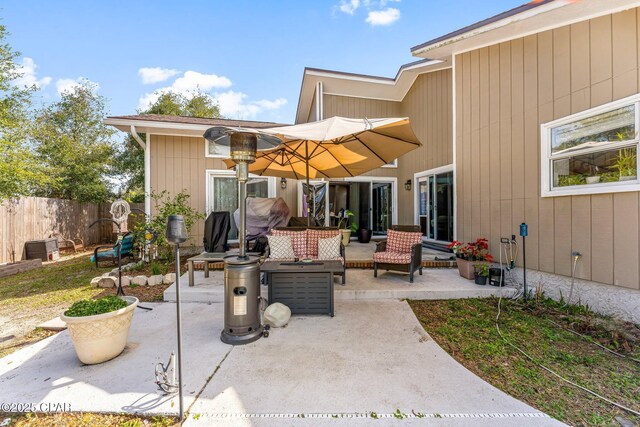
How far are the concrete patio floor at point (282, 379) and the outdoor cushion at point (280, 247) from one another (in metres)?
1.73

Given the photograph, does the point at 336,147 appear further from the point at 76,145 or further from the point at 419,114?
the point at 76,145

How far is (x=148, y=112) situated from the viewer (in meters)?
16.7

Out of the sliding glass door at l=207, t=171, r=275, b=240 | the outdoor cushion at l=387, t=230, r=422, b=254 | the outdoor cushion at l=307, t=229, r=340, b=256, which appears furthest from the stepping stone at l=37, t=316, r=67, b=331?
the outdoor cushion at l=387, t=230, r=422, b=254

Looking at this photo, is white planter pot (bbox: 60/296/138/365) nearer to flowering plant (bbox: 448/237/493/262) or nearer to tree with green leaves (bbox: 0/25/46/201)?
flowering plant (bbox: 448/237/493/262)

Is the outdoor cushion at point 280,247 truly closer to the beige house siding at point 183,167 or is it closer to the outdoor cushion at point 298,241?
the outdoor cushion at point 298,241

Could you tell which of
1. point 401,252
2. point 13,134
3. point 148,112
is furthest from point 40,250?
point 148,112

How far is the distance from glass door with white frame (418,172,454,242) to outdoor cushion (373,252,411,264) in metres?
2.92

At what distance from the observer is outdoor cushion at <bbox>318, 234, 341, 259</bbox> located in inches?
187

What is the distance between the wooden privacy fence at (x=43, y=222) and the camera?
24.4 feet

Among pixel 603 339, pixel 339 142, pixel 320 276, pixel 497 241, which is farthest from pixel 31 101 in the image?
pixel 603 339

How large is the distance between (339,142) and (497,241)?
361 centimetres

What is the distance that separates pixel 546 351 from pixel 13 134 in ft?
47.8

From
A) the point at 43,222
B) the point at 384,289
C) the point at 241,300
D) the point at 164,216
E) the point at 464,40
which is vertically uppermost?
the point at 464,40

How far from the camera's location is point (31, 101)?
34.9 feet
